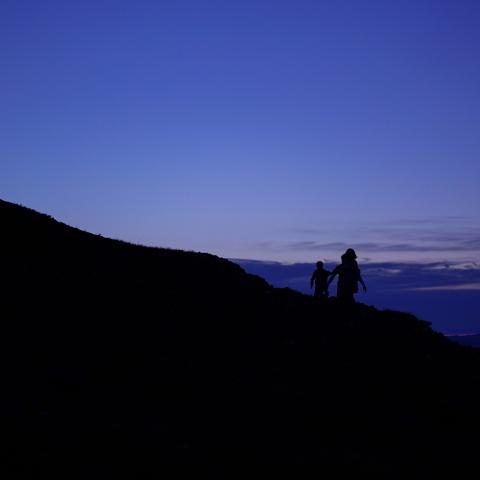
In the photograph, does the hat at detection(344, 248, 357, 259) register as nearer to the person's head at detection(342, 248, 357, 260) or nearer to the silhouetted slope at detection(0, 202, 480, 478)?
the person's head at detection(342, 248, 357, 260)

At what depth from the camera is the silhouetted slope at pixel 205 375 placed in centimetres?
1354

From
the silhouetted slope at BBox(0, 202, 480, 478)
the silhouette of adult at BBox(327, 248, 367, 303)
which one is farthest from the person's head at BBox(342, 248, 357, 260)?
the silhouetted slope at BBox(0, 202, 480, 478)

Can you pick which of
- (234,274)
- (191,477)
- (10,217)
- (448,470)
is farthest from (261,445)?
(10,217)

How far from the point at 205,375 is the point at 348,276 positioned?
1268 centimetres

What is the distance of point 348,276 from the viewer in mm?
29688

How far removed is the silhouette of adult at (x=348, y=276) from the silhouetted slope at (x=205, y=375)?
101cm

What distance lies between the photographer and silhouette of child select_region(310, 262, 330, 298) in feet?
107

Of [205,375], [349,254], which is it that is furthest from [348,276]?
[205,375]

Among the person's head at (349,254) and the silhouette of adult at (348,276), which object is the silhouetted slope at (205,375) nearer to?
the silhouette of adult at (348,276)

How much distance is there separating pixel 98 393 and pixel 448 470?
354 inches

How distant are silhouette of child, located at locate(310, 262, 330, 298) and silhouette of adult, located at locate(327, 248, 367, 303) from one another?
81.0 inches

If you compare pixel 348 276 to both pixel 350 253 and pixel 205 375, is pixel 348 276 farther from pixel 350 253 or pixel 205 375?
pixel 205 375

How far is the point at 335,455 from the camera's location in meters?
14.2

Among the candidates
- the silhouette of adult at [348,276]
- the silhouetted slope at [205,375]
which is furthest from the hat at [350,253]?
the silhouetted slope at [205,375]
